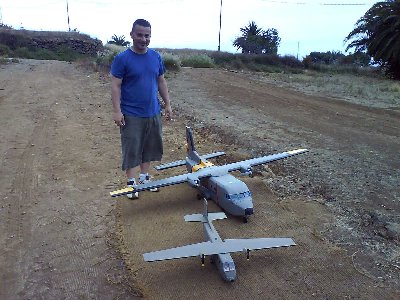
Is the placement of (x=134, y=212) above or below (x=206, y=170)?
below

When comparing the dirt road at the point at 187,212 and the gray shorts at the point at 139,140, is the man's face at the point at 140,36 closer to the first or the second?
the gray shorts at the point at 139,140

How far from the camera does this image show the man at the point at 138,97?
541cm

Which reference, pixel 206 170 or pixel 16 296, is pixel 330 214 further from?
pixel 16 296

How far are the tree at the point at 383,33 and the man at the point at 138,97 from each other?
28014mm

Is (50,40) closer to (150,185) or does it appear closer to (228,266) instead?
(150,185)

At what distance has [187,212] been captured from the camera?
5.85 metres

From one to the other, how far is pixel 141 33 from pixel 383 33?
29784mm

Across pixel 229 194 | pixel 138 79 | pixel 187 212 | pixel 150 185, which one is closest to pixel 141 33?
pixel 138 79

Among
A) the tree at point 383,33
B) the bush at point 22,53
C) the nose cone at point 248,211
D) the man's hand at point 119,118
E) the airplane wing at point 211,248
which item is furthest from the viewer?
the bush at point 22,53

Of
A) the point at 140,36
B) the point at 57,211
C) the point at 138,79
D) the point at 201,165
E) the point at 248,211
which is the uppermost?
the point at 140,36

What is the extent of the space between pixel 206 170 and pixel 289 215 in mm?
1358

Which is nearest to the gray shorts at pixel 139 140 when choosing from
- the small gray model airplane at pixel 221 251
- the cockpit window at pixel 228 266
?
the small gray model airplane at pixel 221 251

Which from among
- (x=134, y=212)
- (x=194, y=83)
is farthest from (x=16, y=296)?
(x=194, y=83)

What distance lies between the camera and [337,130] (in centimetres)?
1191
